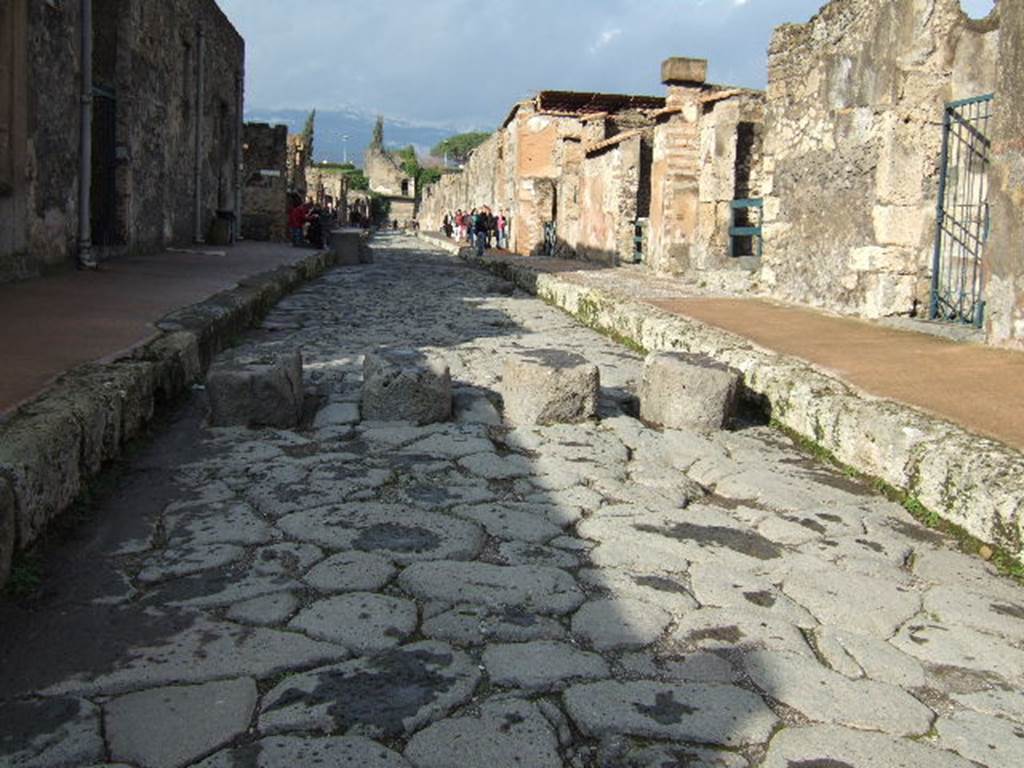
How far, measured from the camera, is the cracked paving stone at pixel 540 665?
6.83 ft

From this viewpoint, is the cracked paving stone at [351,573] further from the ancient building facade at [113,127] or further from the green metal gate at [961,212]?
the ancient building facade at [113,127]

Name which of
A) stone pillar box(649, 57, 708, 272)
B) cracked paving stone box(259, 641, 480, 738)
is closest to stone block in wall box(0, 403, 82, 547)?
cracked paving stone box(259, 641, 480, 738)

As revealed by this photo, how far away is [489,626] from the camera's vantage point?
236 cm

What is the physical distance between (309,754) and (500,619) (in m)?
0.73

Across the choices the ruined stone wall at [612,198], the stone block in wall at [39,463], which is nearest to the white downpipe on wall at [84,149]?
the stone block in wall at [39,463]

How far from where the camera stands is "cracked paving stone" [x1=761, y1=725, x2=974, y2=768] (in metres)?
1.80

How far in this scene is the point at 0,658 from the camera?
212 cm

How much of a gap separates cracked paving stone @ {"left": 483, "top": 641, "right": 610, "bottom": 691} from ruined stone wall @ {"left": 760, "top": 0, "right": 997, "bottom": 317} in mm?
5380

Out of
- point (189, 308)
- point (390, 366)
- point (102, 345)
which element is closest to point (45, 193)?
point (189, 308)

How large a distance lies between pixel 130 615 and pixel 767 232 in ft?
24.8

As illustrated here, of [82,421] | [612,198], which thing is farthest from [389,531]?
[612,198]

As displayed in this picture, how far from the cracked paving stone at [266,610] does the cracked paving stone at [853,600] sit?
1.34 metres

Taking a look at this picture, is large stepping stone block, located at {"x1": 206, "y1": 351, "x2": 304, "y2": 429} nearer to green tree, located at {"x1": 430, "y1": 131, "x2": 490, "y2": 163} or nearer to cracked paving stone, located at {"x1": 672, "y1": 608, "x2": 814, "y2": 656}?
cracked paving stone, located at {"x1": 672, "y1": 608, "x2": 814, "y2": 656}

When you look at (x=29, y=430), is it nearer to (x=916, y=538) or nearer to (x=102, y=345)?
(x=102, y=345)
